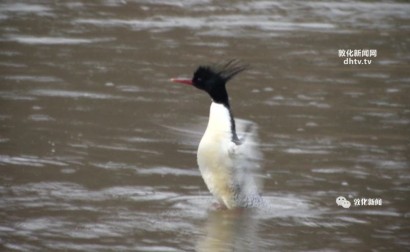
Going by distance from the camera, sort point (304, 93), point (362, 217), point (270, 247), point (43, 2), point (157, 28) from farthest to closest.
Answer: point (43, 2)
point (157, 28)
point (304, 93)
point (362, 217)
point (270, 247)

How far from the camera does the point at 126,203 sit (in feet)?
26.7

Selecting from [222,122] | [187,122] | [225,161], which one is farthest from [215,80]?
[187,122]

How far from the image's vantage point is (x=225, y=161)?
321 inches

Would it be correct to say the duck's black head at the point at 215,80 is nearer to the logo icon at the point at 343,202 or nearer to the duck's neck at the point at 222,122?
the duck's neck at the point at 222,122

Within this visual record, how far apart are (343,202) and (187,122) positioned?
97.0 inches

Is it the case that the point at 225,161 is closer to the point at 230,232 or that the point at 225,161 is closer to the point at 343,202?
the point at 230,232

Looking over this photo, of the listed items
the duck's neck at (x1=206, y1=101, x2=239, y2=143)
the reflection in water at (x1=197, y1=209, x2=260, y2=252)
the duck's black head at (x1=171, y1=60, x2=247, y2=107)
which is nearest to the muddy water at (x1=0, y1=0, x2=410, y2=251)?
the reflection in water at (x1=197, y1=209, x2=260, y2=252)

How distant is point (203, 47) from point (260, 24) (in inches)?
58.8

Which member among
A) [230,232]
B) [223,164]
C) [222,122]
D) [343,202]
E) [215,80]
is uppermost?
[215,80]

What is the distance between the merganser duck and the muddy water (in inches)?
6.0

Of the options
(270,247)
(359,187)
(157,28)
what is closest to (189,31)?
(157,28)

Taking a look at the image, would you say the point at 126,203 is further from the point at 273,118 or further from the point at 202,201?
the point at 273,118

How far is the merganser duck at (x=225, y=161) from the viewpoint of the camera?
8.16 meters

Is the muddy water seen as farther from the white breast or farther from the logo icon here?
the white breast
